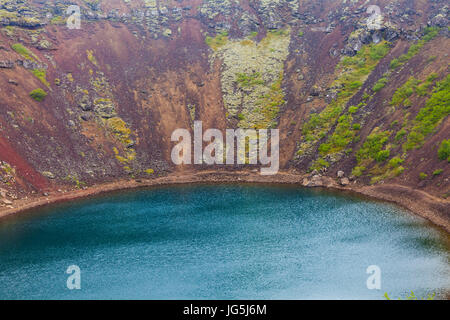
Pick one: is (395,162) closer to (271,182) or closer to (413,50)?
(271,182)

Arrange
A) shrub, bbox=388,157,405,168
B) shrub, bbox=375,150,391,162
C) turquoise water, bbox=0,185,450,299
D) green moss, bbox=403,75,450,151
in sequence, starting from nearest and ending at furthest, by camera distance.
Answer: turquoise water, bbox=0,185,450,299 < shrub, bbox=388,157,405,168 < green moss, bbox=403,75,450,151 < shrub, bbox=375,150,391,162

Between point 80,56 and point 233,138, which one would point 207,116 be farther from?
point 80,56

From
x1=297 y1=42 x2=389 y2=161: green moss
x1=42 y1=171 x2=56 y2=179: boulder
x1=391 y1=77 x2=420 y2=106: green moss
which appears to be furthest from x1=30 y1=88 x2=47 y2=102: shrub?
x1=391 y1=77 x2=420 y2=106: green moss

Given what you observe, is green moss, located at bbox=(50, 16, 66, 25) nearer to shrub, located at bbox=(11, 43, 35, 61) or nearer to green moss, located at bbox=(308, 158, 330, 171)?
shrub, located at bbox=(11, 43, 35, 61)

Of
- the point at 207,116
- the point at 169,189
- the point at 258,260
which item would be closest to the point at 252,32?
the point at 207,116

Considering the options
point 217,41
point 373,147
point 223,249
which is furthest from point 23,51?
point 373,147

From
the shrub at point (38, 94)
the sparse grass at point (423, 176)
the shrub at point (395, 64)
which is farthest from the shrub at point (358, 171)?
the shrub at point (38, 94)
